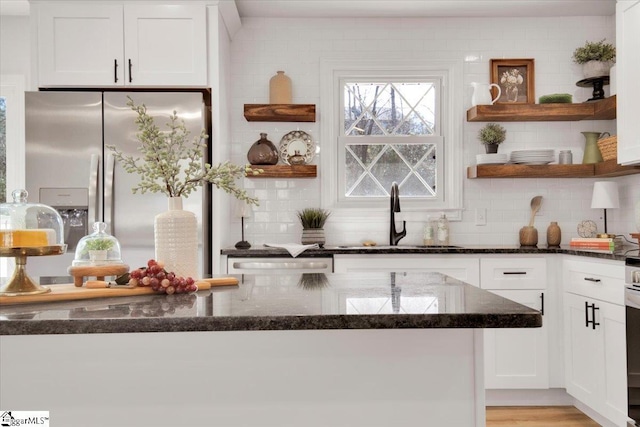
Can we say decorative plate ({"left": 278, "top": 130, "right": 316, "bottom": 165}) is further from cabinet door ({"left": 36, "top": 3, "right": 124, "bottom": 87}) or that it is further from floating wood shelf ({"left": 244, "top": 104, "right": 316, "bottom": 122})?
cabinet door ({"left": 36, "top": 3, "right": 124, "bottom": 87})

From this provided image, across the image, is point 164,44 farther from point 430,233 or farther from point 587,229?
point 587,229

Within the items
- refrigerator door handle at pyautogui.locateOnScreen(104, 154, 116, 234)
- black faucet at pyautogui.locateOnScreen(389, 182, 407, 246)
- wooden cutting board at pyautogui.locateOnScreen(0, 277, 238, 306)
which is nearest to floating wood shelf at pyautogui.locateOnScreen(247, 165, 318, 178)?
black faucet at pyautogui.locateOnScreen(389, 182, 407, 246)

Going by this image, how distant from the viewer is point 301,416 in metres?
1.41

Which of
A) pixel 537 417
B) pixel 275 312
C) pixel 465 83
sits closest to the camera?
pixel 275 312

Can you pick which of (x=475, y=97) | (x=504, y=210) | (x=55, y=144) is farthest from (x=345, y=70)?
(x=55, y=144)

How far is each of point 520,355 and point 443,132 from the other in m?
1.72

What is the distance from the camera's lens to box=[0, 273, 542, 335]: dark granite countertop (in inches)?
46.1

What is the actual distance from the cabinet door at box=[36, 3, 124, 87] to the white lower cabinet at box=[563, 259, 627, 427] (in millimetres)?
3065

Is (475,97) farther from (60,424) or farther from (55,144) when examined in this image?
(60,424)

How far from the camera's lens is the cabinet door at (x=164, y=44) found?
3.53 meters

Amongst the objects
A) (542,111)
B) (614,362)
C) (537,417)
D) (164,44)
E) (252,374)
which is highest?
(164,44)

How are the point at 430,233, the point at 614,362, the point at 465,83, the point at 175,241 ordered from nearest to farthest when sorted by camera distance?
the point at 175,241 < the point at 614,362 < the point at 430,233 < the point at 465,83

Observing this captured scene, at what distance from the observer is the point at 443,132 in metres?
4.28

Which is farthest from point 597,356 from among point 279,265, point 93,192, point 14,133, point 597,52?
point 14,133
